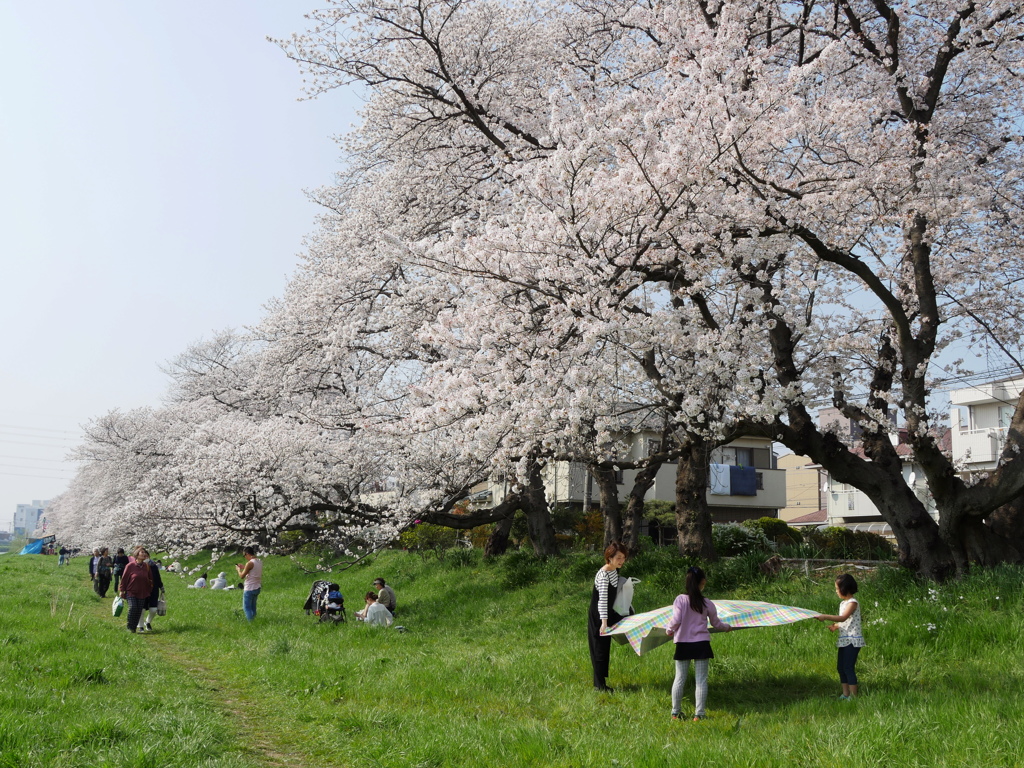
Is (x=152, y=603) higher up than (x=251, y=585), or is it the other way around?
(x=251, y=585)

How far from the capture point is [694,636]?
7.30 m

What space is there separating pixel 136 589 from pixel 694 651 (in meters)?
11.1

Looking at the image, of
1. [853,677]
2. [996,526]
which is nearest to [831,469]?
[996,526]

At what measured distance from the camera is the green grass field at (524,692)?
566 cm

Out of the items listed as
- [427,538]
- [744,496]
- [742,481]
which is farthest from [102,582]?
[744,496]

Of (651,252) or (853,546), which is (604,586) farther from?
(853,546)

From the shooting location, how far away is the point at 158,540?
22281 millimetres

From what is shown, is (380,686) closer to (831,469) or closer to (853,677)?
(853,677)

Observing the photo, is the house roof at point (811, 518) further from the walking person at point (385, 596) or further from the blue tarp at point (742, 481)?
the walking person at point (385, 596)

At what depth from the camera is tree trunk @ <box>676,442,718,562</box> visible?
50.6 ft

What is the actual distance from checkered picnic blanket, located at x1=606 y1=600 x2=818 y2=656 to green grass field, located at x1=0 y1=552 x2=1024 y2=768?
0.57m

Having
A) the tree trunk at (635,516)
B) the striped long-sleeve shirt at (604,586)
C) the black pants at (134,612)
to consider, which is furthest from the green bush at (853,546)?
the black pants at (134,612)

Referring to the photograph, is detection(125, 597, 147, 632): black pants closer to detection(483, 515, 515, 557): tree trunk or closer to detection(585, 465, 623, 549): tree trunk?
detection(585, 465, 623, 549): tree trunk

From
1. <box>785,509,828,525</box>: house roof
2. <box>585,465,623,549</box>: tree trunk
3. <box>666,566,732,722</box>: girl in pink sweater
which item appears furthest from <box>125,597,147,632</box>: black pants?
<box>785,509,828,525</box>: house roof
